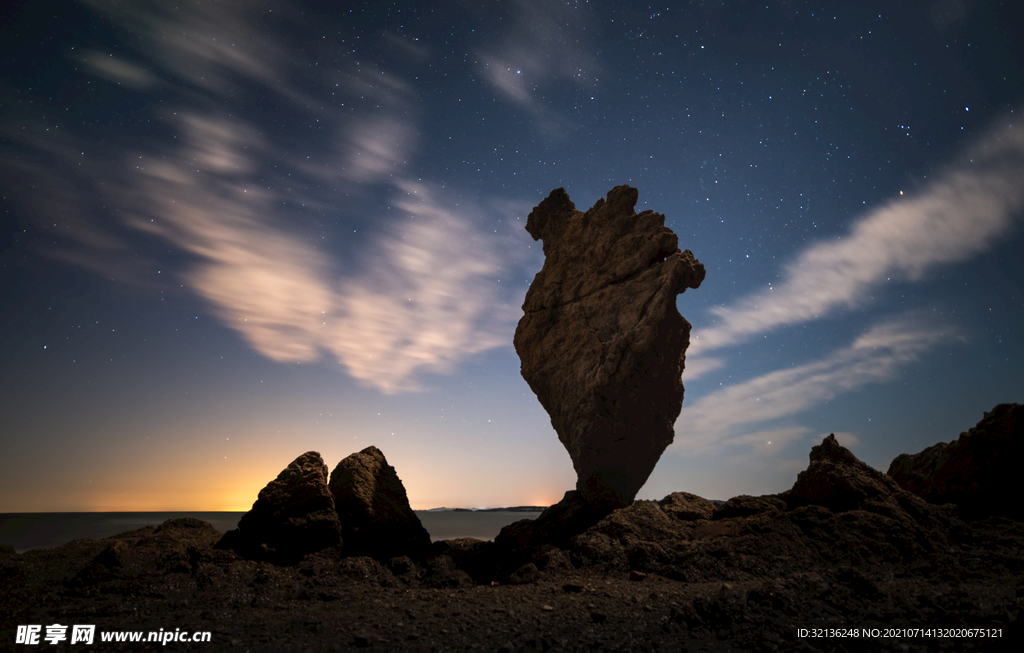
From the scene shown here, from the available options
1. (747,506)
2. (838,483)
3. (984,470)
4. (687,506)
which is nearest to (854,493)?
(838,483)

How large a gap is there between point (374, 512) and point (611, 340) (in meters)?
9.28

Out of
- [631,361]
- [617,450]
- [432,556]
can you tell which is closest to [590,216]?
[631,361]

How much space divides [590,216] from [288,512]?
14605 millimetres

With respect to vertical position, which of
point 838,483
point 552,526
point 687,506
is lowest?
point 552,526

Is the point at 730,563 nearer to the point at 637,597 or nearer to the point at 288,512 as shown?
the point at 637,597

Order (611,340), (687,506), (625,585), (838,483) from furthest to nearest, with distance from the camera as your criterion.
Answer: (611,340)
(687,506)
(838,483)
(625,585)

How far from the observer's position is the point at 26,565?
32.8ft

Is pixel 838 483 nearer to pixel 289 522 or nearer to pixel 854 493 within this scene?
pixel 854 493

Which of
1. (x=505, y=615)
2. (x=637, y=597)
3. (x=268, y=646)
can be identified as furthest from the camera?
(x=637, y=597)

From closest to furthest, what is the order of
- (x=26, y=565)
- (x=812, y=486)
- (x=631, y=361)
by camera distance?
(x=26, y=565) < (x=812, y=486) < (x=631, y=361)

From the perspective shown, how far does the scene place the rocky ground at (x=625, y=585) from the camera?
6.34 m

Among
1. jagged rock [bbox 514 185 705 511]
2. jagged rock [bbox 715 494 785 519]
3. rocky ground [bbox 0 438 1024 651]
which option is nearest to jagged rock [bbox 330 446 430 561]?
rocky ground [bbox 0 438 1024 651]

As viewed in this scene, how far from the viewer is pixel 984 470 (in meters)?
15.9

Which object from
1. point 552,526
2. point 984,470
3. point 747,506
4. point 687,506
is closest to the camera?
point 747,506
